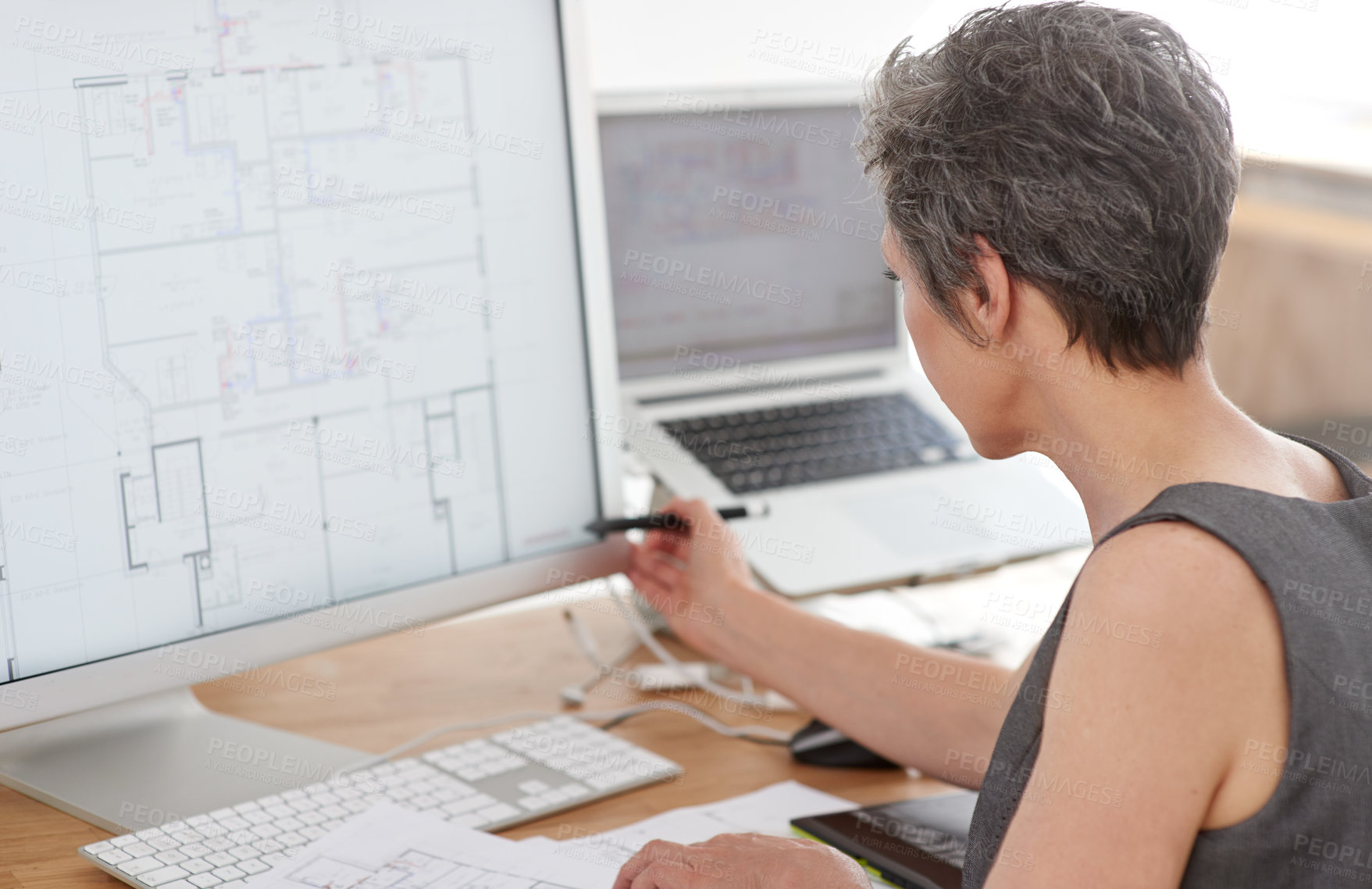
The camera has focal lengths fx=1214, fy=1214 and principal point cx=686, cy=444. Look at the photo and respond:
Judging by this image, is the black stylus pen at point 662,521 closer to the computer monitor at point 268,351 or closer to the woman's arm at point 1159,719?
the computer monitor at point 268,351

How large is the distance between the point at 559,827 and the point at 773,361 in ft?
2.24

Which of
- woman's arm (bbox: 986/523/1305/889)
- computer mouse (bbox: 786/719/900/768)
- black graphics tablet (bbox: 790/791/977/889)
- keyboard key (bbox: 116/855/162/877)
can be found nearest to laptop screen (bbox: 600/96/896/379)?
computer mouse (bbox: 786/719/900/768)

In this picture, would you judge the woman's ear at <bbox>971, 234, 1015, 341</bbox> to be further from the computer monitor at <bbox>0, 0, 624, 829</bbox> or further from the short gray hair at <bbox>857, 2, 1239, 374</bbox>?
the computer monitor at <bbox>0, 0, 624, 829</bbox>

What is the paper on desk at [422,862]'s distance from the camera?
2.43 feet

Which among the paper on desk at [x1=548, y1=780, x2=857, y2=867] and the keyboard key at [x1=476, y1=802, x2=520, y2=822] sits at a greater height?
the keyboard key at [x1=476, y1=802, x2=520, y2=822]

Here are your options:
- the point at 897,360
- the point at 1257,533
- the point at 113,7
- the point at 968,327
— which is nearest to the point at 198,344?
the point at 113,7

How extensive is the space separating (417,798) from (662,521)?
13.2 inches

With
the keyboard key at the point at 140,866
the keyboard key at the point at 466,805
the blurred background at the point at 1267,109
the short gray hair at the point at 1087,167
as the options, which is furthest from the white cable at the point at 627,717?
the blurred background at the point at 1267,109

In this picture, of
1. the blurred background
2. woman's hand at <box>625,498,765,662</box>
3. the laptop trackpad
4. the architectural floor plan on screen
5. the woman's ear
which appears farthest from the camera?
the blurred background

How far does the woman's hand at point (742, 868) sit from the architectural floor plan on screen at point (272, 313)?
0.33 metres

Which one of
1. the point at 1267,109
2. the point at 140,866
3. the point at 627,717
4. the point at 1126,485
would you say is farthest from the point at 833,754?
the point at 1267,109

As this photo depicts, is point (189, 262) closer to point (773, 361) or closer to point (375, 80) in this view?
point (375, 80)

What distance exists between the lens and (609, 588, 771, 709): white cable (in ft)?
3.63

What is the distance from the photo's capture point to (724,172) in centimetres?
136
